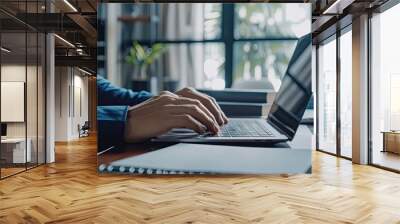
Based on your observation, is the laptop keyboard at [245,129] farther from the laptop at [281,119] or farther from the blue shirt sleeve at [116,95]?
the blue shirt sleeve at [116,95]

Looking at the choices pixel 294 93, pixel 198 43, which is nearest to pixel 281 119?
pixel 294 93

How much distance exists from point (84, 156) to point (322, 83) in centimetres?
654

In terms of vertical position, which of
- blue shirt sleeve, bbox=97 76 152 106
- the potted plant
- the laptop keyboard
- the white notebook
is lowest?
the white notebook

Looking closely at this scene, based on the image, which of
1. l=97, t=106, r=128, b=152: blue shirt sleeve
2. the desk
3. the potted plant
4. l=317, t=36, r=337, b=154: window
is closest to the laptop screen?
the potted plant

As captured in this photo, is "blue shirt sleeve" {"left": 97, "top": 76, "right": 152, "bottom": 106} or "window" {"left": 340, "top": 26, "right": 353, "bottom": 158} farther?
"window" {"left": 340, "top": 26, "right": 353, "bottom": 158}

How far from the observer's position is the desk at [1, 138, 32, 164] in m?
6.39

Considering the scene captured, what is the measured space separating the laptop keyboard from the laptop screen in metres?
0.18

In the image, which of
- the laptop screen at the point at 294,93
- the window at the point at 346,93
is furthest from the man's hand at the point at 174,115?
the window at the point at 346,93

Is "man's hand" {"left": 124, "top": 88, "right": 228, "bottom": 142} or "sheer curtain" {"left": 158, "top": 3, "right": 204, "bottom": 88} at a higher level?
"sheer curtain" {"left": 158, "top": 3, "right": 204, "bottom": 88}

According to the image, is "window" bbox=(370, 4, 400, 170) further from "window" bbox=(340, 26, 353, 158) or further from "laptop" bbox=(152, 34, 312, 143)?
"laptop" bbox=(152, 34, 312, 143)

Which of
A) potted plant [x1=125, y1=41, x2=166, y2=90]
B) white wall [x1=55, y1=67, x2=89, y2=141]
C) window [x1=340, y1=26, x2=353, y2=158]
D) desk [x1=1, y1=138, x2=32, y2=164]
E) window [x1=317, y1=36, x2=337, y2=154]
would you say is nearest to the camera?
potted plant [x1=125, y1=41, x2=166, y2=90]

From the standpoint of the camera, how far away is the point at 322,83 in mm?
10461

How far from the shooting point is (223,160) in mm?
6094

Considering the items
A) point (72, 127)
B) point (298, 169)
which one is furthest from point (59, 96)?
point (298, 169)
